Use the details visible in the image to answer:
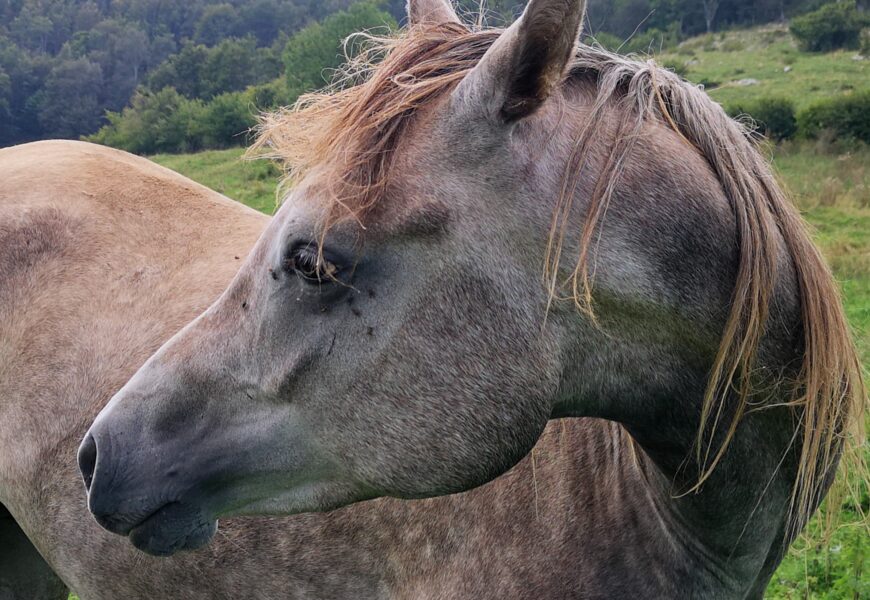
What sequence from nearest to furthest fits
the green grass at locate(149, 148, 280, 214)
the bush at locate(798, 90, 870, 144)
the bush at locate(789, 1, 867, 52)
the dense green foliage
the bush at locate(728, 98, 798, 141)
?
the green grass at locate(149, 148, 280, 214) → the bush at locate(798, 90, 870, 144) → the bush at locate(728, 98, 798, 141) → the bush at locate(789, 1, 867, 52) → the dense green foliage

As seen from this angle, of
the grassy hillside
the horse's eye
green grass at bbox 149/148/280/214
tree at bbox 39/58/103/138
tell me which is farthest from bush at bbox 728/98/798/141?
tree at bbox 39/58/103/138

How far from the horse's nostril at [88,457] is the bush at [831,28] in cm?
3445

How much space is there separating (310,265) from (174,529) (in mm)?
766

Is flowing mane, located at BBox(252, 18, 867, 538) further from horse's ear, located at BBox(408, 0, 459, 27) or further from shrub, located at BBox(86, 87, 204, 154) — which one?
shrub, located at BBox(86, 87, 204, 154)

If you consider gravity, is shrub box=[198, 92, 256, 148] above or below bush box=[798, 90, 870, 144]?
below

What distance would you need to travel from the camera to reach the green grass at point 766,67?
22.4 metres

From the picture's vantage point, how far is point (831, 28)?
30844 mm

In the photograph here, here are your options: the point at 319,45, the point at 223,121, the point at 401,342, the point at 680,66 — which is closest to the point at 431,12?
the point at 401,342

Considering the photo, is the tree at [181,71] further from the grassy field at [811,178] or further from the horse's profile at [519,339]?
the horse's profile at [519,339]

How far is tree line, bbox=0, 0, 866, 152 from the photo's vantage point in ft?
131

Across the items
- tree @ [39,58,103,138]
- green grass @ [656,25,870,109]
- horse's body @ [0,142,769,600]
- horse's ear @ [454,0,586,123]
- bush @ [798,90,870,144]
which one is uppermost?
horse's ear @ [454,0,586,123]

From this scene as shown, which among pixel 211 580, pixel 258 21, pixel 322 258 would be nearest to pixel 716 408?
pixel 322 258

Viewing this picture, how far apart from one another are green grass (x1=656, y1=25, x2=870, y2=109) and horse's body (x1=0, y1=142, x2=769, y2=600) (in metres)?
19.9

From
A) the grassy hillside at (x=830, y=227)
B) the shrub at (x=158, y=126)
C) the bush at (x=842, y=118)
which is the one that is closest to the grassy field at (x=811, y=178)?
the grassy hillside at (x=830, y=227)
